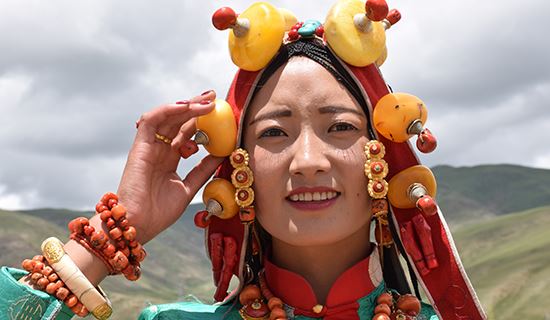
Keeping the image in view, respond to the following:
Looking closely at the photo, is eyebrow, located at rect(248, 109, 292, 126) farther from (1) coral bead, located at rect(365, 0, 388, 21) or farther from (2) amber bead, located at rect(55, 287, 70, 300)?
(2) amber bead, located at rect(55, 287, 70, 300)

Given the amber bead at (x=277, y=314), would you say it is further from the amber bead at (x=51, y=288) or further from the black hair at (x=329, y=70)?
the amber bead at (x=51, y=288)

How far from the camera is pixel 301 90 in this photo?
168 inches

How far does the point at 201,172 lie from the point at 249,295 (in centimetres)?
78

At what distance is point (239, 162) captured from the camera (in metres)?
4.33

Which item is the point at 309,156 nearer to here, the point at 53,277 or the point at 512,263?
the point at 53,277

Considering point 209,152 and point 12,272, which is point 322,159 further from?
point 12,272

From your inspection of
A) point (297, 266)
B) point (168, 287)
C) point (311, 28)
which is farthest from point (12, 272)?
point (168, 287)

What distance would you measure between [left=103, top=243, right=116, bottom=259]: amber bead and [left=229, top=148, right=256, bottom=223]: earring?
748 mm

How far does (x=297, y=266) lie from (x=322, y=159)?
728 millimetres

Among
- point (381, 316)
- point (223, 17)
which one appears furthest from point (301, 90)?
point (381, 316)

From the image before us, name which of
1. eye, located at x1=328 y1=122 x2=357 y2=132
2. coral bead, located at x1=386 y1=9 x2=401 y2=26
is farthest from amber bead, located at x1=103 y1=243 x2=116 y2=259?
coral bead, located at x1=386 y1=9 x2=401 y2=26

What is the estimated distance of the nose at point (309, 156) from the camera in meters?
4.07

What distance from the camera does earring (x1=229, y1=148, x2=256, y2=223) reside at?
169 inches

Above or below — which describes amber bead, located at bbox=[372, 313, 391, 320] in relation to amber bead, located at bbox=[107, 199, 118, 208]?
below
